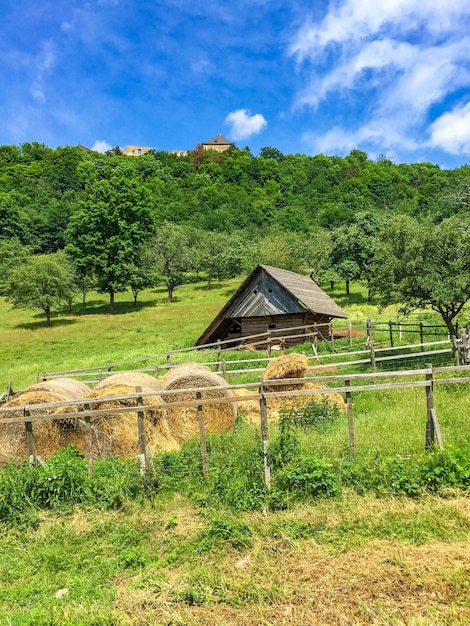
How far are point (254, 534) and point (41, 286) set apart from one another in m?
38.9

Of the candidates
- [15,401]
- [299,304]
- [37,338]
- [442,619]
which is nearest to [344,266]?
[299,304]

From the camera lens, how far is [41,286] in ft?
130

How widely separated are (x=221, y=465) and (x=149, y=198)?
2070 inches

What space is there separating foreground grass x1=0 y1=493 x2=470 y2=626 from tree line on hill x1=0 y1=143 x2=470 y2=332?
11.5 meters

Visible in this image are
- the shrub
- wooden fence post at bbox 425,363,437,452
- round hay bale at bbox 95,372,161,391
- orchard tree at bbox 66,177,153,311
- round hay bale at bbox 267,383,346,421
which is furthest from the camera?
orchard tree at bbox 66,177,153,311

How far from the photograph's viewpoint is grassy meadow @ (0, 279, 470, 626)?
172 inches

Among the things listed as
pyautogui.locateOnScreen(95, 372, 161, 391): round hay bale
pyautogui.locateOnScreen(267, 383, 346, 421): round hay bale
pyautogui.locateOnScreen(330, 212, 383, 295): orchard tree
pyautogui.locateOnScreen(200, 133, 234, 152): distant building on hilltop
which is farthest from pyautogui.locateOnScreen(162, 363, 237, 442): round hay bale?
pyautogui.locateOnScreen(200, 133, 234, 152): distant building on hilltop

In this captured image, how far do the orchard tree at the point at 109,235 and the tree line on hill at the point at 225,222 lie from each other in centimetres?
14

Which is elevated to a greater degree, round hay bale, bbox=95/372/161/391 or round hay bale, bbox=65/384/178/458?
round hay bale, bbox=95/372/161/391

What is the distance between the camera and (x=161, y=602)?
181 inches

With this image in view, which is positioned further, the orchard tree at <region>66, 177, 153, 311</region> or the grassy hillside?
the orchard tree at <region>66, 177, 153, 311</region>

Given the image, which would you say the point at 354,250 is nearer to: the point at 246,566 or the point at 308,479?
the point at 308,479

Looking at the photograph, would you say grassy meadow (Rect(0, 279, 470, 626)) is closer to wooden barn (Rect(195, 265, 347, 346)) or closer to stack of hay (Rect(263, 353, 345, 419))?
stack of hay (Rect(263, 353, 345, 419))

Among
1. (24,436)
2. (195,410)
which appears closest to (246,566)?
(195,410)
